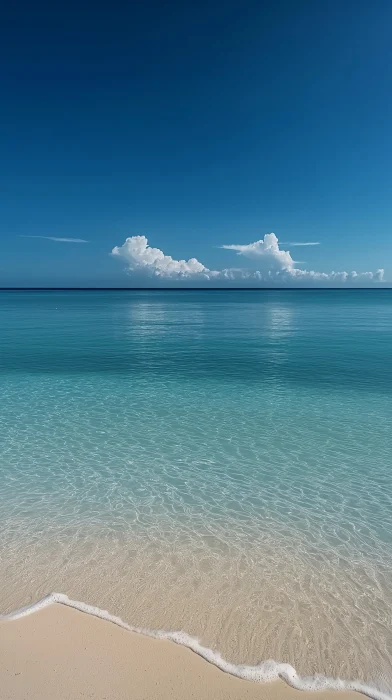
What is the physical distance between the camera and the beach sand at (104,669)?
4.63m

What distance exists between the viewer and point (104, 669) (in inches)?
193

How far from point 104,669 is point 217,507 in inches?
174

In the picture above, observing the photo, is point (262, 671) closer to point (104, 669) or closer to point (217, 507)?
point (104, 669)

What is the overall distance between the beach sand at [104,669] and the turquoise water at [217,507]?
39cm

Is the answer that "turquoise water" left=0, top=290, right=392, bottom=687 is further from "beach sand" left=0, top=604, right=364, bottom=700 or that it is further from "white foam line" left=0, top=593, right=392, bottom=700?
"beach sand" left=0, top=604, right=364, bottom=700

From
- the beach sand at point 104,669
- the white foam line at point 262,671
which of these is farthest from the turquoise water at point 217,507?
the beach sand at point 104,669

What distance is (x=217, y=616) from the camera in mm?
5812

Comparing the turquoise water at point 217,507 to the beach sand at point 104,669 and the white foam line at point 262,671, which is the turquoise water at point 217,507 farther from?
the beach sand at point 104,669

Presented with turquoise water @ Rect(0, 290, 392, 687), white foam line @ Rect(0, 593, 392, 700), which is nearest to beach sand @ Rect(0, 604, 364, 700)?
white foam line @ Rect(0, 593, 392, 700)

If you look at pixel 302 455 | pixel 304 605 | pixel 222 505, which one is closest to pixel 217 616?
pixel 304 605

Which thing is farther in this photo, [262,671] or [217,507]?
[217,507]

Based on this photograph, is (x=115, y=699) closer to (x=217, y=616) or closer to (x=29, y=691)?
(x=29, y=691)

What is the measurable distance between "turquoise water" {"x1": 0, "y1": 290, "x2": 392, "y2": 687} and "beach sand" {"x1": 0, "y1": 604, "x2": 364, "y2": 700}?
0.39 metres

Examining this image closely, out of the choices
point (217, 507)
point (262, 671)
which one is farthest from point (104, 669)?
point (217, 507)
